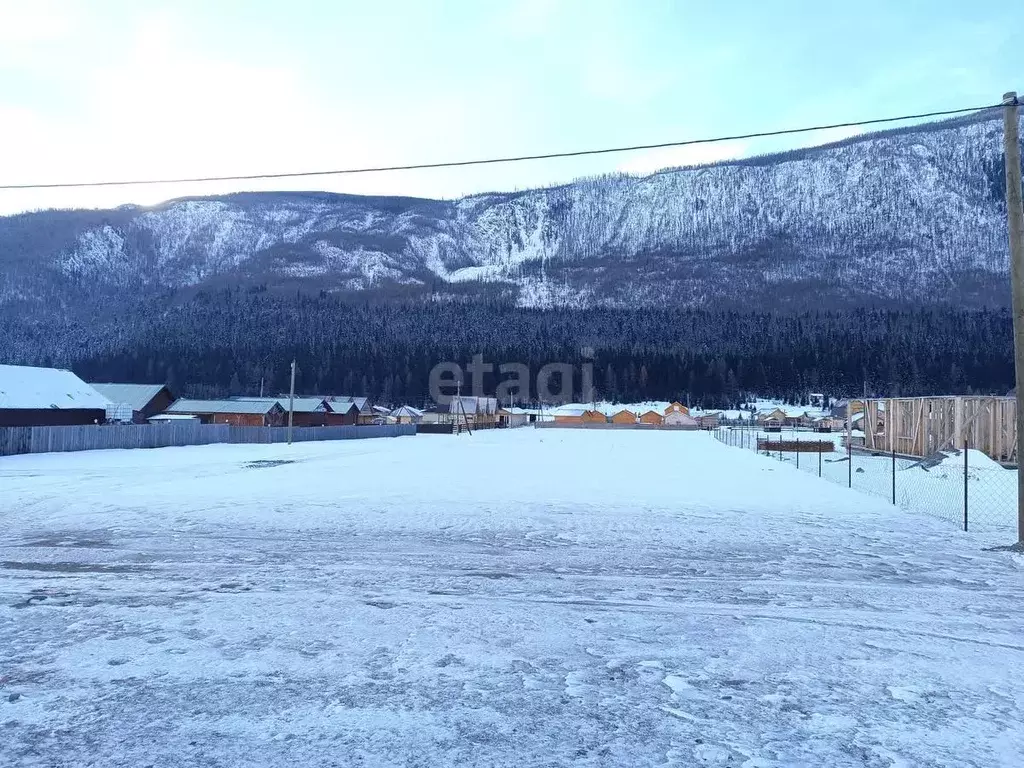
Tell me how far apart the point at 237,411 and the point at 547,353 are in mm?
96881

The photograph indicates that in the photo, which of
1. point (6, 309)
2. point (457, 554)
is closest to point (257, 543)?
point (457, 554)

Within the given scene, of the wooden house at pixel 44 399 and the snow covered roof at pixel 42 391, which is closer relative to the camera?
the wooden house at pixel 44 399

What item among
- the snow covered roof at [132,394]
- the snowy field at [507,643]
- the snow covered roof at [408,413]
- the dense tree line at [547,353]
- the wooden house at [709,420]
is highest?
the dense tree line at [547,353]

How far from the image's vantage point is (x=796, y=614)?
6.02 m

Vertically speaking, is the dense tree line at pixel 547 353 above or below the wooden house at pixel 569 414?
above

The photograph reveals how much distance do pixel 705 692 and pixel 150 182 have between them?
55.2 ft

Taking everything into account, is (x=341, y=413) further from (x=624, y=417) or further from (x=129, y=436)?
(x=624, y=417)

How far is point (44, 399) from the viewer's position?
136 feet

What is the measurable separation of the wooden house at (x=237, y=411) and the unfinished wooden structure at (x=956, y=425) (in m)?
63.7

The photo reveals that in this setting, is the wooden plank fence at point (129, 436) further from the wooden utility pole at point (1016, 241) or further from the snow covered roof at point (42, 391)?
the wooden utility pole at point (1016, 241)

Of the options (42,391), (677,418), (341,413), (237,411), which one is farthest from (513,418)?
(42,391)

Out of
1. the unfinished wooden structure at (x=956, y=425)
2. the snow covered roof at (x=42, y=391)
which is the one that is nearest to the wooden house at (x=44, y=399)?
the snow covered roof at (x=42, y=391)

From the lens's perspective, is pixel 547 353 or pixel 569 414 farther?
pixel 547 353

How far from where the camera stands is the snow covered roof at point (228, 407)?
244 feet
